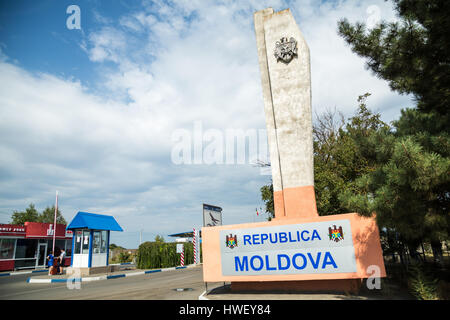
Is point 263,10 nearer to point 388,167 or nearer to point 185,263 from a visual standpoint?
point 388,167

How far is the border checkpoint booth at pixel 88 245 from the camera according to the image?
17.7 metres

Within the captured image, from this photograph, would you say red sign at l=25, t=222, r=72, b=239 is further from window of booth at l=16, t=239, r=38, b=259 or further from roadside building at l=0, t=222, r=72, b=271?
window of booth at l=16, t=239, r=38, b=259

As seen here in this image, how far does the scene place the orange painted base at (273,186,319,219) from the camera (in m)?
8.62

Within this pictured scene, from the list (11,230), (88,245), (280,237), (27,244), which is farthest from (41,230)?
(280,237)

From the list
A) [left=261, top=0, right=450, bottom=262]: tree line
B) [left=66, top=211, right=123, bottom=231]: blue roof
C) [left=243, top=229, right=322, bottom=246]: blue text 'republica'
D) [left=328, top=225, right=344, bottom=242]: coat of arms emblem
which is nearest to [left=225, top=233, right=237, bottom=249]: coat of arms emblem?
[left=243, top=229, right=322, bottom=246]: blue text 'republica'

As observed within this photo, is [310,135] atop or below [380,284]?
atop

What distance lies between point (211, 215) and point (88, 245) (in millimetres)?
8009

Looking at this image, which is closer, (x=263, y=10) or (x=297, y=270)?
(x=297, y=270)

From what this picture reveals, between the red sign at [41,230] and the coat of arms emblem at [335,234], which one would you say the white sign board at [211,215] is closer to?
the coat of arms emblem at [335,234]

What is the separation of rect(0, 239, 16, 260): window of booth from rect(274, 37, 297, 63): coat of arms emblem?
26.0m
